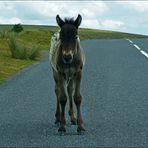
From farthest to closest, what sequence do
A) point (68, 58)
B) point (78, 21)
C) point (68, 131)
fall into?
point (68, 131) → point (78, 21) → point (68, 58)

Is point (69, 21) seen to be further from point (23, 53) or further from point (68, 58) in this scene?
point (23, 53)

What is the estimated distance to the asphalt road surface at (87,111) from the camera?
880 centimetres

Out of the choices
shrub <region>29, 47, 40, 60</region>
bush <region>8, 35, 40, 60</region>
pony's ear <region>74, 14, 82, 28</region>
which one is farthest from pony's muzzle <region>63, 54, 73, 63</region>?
shrub <region>29, 47, 40, 60</region>

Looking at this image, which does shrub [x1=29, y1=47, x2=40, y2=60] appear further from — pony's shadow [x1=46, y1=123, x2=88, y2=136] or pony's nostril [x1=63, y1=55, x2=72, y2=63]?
pony's nostril [x1=63, y1=55, x2=72, y2=63]

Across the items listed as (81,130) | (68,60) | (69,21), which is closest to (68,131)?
(81,130)

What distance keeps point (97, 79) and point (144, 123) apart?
7.29 metres

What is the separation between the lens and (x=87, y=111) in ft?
37.7

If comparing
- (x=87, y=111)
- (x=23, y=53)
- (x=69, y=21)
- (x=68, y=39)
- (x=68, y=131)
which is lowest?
(x=68, y=131)

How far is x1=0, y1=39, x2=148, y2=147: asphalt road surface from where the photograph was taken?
880 centimetres

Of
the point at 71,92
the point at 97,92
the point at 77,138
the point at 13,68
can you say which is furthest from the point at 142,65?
the point at 77,138

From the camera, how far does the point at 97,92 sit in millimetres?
14305

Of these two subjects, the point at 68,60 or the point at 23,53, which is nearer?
the point at 68,60

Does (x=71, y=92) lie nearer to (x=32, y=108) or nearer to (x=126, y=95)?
(x=32, y=108)

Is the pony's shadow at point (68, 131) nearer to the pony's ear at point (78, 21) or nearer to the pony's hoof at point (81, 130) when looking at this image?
the pony's hoof at point (81, 130)
